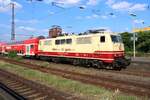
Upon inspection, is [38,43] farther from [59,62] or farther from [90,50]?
[90,50]

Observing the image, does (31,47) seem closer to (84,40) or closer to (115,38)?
(84,40)

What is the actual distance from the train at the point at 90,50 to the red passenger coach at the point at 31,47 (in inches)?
184

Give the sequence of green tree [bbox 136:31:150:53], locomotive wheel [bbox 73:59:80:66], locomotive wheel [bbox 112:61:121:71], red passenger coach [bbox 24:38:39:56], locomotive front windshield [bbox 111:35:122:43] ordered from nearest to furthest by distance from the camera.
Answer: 1. locomotive wheel [bbox 112:61:121:71]
2. locomotive front windshield [bbox 111:35:122:43]
3. locomotive wheel [bbox 73:59:80:66]
4. red passenger coach [bbox 24:38:39:56]
5. green tree [bbox 136:31:150:53]

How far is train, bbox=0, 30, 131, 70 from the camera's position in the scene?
25.9 m

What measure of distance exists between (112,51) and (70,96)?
43.1 feet

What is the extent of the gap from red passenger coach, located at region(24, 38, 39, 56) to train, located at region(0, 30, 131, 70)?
184 inches

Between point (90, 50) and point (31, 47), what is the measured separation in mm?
19096

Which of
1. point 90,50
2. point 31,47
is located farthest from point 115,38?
point 31,47

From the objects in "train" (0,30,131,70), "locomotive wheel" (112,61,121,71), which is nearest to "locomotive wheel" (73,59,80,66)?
"train" (0,30,131,70)

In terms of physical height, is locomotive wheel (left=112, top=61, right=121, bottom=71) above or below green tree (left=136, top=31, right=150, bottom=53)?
below

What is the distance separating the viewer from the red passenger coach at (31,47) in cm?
4397

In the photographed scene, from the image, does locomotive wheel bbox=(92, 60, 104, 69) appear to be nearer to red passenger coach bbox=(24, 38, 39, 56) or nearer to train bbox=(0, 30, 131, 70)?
train bbox=(0, 30, 131, 70)

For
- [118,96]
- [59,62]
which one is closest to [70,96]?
[118,96]

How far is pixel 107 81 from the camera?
18.1 m
